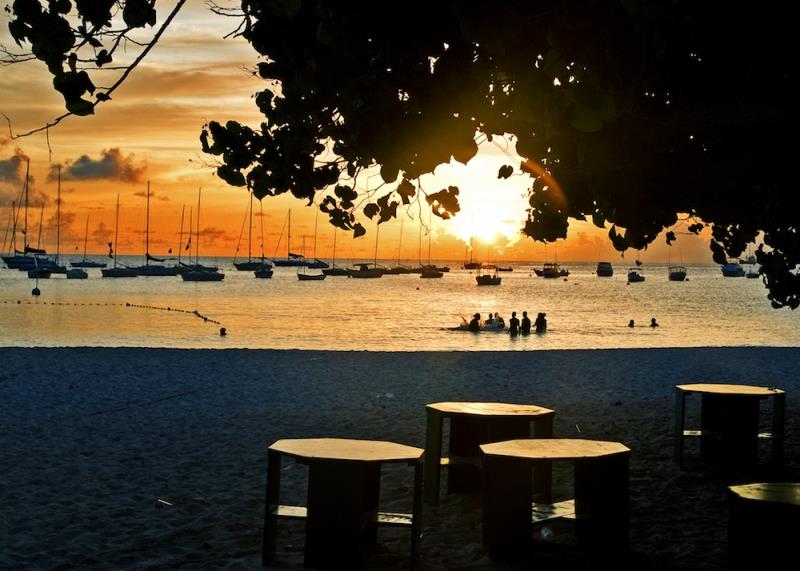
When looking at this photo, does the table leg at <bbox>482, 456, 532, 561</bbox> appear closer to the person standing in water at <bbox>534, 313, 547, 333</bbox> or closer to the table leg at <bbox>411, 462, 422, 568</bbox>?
the table leg at <bbox>411, 462, 422, 568</bbox>

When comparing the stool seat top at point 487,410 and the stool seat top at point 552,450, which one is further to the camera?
the stool seat top at point 487,410

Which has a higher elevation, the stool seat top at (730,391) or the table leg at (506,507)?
the stool seat top at (730,391)

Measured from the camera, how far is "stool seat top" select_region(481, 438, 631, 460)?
562 cm

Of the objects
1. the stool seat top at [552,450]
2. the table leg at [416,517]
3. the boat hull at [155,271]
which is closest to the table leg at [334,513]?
the table leg at [416,517]

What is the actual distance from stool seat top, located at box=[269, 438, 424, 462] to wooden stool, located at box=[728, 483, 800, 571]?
204 centimetres

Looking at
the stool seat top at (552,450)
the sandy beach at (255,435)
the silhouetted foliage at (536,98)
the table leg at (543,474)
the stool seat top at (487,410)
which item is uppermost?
the silhouetted foliage at (536,98)

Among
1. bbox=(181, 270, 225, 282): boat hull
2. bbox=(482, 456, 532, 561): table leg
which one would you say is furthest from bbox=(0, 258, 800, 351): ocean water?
bbox=(181, 270, 225, 282): boat hull

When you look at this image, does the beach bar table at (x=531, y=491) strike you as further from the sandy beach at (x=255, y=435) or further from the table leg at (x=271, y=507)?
the table leg at (x=271, y=507)

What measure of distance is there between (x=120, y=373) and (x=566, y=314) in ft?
152

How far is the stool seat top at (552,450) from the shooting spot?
5.62m

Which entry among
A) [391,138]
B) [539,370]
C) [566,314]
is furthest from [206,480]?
[566,314]

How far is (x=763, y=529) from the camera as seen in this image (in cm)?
454

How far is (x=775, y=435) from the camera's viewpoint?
28.3 ft

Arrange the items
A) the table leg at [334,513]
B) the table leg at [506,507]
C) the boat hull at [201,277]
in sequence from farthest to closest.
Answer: the boat hull at [201,277] → the table leg at [506,507] → the table leg at [334,513]
